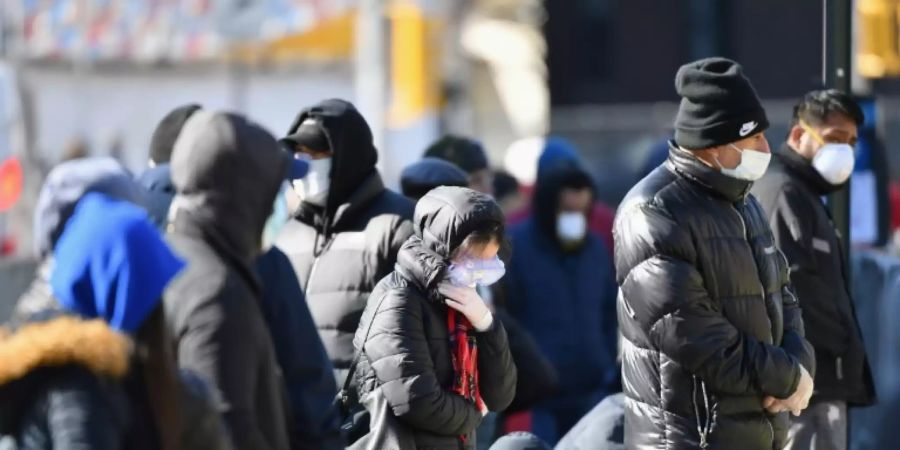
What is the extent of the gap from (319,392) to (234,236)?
0.56m

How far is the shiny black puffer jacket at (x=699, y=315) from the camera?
18.2 ft

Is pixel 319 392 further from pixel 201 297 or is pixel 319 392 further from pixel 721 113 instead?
pixel 721 113

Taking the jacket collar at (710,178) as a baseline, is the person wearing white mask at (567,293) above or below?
below

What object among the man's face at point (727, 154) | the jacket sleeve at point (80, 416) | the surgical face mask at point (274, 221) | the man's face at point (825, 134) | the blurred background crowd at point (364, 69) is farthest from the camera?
the blurred background crowd at point (364, 69)

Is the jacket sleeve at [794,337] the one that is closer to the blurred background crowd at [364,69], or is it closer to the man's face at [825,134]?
the man's face at [825,134]

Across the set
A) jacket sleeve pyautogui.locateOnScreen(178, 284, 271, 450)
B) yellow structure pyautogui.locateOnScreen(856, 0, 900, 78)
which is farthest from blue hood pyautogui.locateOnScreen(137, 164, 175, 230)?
yellow structure pyautogui.locateOnScreen(856, 0, 900, 78)

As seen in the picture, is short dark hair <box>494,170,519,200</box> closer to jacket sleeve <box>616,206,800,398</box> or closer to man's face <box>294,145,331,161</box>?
man's face <box>294,145,331,161</box>

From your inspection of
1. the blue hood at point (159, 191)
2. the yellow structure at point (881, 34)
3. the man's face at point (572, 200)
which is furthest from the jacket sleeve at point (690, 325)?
the yellow structure at point (881, 34)

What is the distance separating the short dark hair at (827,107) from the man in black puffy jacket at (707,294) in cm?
154

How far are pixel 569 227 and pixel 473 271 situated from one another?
12.5 feet

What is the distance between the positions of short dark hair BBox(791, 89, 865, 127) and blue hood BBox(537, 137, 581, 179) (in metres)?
2.53

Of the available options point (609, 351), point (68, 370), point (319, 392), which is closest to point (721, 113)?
point (319, 392)

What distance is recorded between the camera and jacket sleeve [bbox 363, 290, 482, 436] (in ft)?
18.2

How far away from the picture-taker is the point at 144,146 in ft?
69.0
